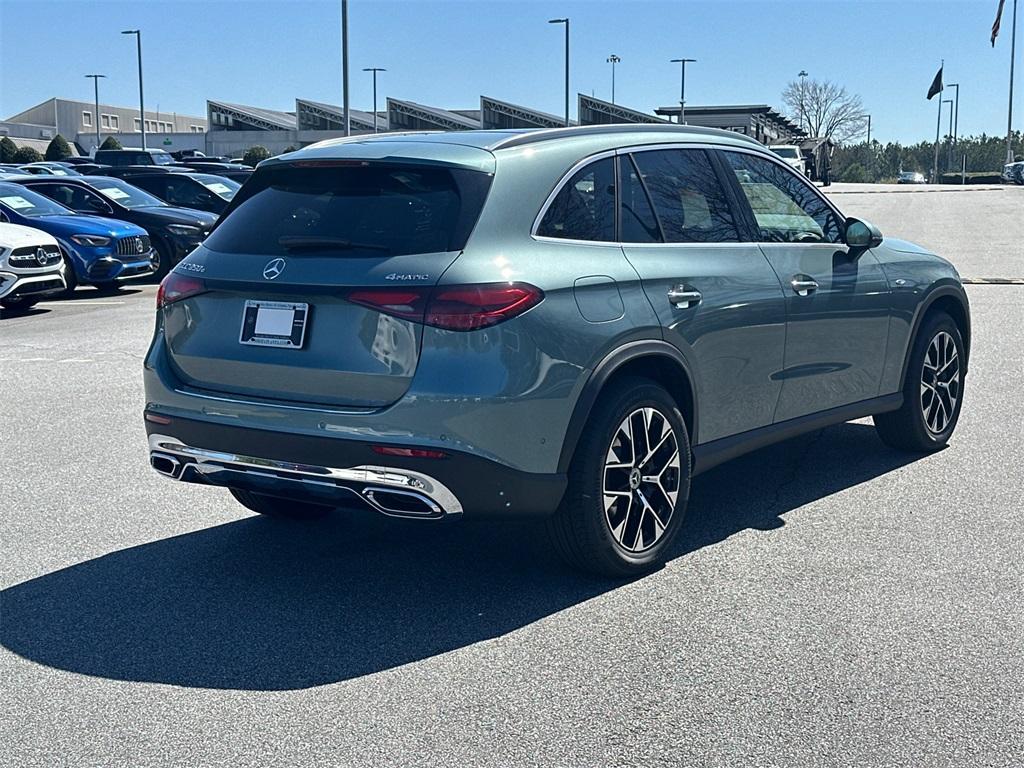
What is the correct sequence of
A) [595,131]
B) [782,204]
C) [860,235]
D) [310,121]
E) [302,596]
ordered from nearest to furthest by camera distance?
[302,596]
[595,131]
[782,204]
[860,235]
[310,121]

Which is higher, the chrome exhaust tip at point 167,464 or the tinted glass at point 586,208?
the tinted glass at point 586,208

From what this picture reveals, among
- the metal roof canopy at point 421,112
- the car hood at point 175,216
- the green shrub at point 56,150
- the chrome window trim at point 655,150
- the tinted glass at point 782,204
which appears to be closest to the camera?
the chrome window trim at point 655,150

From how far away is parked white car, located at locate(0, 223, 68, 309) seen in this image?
15.1 meters

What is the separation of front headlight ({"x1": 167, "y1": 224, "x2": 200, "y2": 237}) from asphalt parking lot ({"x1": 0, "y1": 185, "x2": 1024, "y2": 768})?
11.9m

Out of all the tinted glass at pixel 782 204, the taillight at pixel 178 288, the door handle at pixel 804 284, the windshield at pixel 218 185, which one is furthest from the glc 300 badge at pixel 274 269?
the windshield at pixel 218 185

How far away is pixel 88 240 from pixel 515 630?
13578 mm

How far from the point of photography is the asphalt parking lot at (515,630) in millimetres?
3691

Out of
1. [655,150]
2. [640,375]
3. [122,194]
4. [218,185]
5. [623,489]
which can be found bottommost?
[623,489]

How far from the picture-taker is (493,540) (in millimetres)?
5711

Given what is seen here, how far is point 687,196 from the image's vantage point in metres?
5.61

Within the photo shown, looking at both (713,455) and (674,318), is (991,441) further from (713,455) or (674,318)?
(674,318)

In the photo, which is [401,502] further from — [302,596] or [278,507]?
[278,507]

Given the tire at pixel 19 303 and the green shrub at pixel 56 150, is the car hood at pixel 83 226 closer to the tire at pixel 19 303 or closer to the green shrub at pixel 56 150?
the tire at pixel 19 303

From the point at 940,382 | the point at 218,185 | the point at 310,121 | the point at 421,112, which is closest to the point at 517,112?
the point at 421,112
